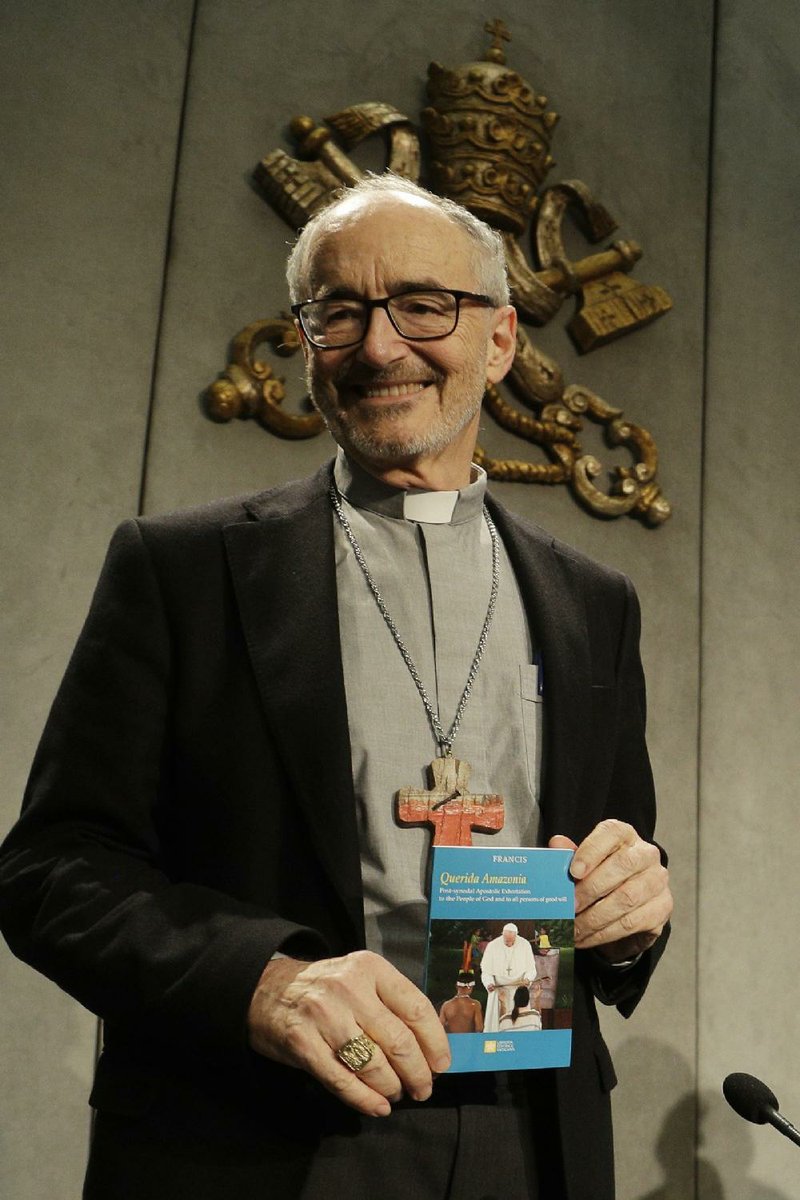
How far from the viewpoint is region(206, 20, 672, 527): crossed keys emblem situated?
7.15 ft

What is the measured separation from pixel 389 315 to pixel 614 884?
2.15ft

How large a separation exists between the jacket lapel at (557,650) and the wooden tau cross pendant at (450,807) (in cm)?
8

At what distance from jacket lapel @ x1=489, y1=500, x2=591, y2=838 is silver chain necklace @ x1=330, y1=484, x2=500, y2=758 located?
0.04 meters

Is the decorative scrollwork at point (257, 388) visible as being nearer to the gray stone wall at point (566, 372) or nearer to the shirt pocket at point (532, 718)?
the gray stone wall at point (566, 372)

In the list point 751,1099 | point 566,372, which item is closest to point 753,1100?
point 751,1099

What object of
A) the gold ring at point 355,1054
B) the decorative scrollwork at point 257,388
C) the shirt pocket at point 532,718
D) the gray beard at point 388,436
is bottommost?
the gold ring at point 355,1054

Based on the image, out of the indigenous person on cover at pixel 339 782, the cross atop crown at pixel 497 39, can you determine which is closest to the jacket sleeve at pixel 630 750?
the indigenous person on cover at pixel 339 782

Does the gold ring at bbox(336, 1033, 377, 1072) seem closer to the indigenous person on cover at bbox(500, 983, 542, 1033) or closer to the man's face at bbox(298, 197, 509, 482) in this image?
the indigenous person on cover at bbox(500, 983, 542, 1033)

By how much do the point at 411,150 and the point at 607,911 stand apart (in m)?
1.71

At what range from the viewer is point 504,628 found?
1275 millimetres

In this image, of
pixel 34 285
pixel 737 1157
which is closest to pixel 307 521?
pixel 34 285

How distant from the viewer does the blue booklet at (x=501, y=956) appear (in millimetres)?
929

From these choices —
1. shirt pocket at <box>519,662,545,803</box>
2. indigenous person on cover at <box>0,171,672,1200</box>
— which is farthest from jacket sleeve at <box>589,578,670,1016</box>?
shirt pocket at <box>519,662,545,803</box>

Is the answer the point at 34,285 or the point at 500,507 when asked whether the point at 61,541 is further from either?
the point at 500,507
